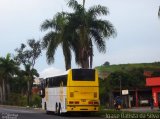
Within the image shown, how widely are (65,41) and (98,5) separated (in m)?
5.15

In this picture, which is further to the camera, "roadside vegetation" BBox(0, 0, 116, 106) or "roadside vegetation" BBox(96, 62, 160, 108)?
"roadside vegetation" BBox(96, 62, 160, 108)

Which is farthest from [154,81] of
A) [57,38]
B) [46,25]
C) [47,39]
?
[57,38]

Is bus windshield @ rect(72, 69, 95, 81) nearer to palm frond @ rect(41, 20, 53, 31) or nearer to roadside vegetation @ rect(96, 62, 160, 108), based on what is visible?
palm frond @ rect(41, 20, 53, 31)

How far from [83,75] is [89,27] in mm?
8649

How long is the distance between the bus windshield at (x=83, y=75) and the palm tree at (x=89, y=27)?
7048mm

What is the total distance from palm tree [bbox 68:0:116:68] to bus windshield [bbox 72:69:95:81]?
7.05 metres

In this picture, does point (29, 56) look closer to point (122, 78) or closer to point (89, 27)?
point (122, 78)

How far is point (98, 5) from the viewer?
43156 millimetres

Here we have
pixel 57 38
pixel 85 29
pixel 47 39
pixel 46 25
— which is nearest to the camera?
pixel 85 29

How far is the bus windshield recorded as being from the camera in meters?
34.9

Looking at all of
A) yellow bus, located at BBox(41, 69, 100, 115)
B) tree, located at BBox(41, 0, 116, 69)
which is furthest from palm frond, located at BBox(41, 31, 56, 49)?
yellow bus, located at BBox(41, 69, 100, 115)

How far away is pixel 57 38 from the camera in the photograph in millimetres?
47625

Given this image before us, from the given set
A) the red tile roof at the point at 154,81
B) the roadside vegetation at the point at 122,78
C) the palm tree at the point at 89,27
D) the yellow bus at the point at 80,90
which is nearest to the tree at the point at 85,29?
the palm tree at the point at 89,27

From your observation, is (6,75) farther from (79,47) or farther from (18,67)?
(79,47)
